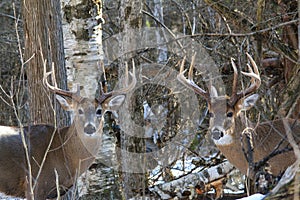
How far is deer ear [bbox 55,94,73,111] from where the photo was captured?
6.87m

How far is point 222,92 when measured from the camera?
8.73 metres

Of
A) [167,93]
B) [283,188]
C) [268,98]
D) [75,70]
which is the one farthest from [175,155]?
[283,188]

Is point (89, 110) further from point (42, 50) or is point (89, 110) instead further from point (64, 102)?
point (42, 50)

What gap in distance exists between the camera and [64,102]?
22.6 feet

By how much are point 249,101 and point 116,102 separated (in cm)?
155

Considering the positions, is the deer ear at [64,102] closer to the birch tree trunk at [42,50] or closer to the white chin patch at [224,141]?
the birch tree trunk at [42,50]

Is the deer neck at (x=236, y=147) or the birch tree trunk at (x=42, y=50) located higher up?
the birch tree trunk at (x=42, y=50)

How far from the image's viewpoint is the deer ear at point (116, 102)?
6847 mm

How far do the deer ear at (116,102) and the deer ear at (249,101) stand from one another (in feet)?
4.61

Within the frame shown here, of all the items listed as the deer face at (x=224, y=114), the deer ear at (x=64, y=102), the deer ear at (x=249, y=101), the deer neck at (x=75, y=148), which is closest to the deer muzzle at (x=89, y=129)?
the deer neck at (x=75, y=148)

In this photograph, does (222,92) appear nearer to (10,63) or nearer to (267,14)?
(267,14)

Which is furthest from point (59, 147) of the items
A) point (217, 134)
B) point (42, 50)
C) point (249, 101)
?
point (249, 101)

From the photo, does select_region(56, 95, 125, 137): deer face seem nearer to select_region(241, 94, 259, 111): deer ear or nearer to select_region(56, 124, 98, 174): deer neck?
select_region(56, 124, 98, 174): deer neck

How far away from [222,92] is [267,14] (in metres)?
1.30
